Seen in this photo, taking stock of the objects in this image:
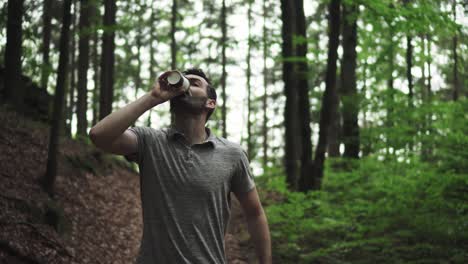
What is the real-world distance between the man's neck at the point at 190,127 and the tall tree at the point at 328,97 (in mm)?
8861

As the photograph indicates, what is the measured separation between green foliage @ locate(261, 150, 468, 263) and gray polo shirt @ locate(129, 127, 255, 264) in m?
5.11

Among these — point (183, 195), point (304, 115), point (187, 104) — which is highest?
point (304, 115)

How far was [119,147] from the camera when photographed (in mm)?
2662

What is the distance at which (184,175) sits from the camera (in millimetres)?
2670

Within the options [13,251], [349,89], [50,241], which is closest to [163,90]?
[13,251]

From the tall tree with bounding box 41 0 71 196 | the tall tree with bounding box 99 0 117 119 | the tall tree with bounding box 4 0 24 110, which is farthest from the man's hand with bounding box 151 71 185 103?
the tall tree with bounding box 99 0 117 119

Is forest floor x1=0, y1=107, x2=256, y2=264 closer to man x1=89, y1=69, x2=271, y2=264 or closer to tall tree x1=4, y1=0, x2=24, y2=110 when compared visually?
tall tree x1=4, y1=0, x2=24, y2=110

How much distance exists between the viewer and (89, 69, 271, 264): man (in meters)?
2.56

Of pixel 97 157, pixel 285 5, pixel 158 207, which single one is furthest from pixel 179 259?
pixel 97 157

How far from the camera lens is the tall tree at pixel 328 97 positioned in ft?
36.7

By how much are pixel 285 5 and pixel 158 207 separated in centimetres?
1121

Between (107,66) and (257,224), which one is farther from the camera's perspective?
(107,66)

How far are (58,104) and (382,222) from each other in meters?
6.57

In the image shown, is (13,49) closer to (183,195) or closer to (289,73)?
(289,73)
